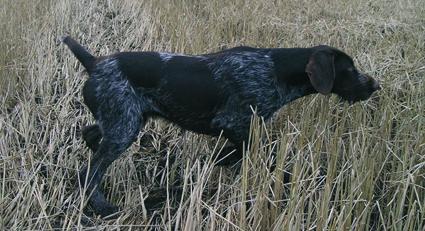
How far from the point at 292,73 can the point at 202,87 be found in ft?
2.03

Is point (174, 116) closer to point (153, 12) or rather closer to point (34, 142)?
point (34, 142)

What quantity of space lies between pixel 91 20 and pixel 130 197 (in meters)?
3.49

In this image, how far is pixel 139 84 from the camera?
3389mm

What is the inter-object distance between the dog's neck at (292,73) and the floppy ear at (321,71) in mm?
103

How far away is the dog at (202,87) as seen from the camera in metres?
3.34

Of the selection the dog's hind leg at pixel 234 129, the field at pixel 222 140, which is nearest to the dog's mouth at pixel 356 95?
the field at pixel 222 140

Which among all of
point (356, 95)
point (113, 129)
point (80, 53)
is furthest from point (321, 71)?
point (80, 53)

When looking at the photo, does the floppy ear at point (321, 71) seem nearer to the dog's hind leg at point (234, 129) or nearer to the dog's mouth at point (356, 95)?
the dog's mouth at point (356, 95)

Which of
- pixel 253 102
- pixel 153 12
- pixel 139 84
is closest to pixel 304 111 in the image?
pixel 253 102

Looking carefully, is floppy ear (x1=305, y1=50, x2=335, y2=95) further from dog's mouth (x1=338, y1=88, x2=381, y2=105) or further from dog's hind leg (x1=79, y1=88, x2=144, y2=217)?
dog's hind leg (x1=79, y1=88, x2=144, y2=217)

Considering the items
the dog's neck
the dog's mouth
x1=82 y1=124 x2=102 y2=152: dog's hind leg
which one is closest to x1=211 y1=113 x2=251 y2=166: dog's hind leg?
the dog's neck

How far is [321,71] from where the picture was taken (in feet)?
10.9

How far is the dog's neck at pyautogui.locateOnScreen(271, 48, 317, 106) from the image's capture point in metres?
3.44

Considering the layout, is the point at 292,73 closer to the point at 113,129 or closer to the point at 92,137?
the point at 113,129
